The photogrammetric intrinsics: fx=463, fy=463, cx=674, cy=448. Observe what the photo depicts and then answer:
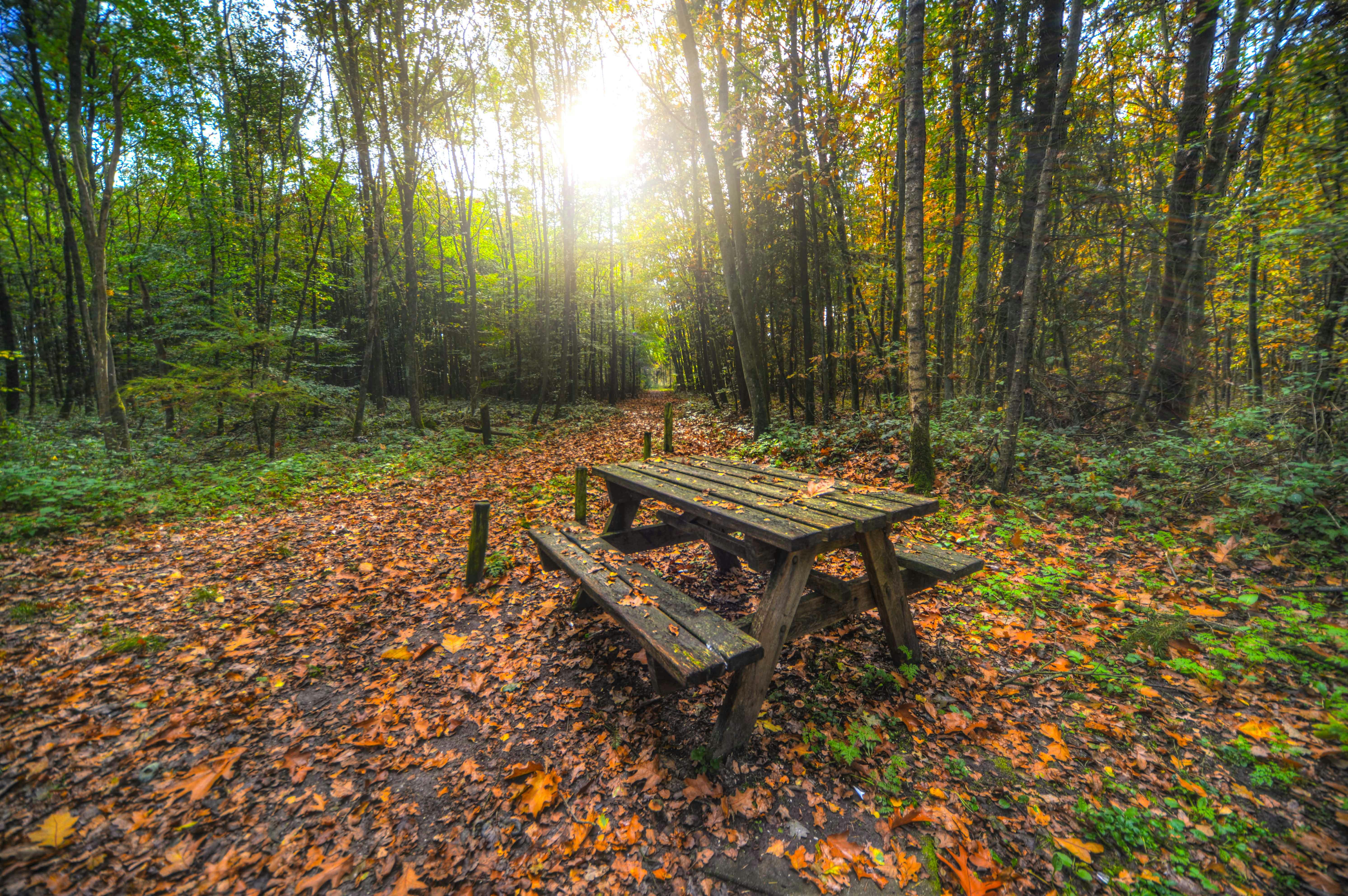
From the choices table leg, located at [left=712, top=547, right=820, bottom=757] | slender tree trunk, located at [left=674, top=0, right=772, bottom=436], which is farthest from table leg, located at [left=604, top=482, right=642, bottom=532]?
slender tree trunk, located at [left=674, top=0, right=772, bottom=436]

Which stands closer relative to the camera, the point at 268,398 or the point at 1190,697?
the point at 1190,697

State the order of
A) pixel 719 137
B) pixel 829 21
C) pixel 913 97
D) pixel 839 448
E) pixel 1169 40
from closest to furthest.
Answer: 1. pixel 913 97
2. pixel 1169 40
3. pixel 839 448
4. pixel 829 21
5. pixel 719 137

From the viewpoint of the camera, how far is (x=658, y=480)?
3.65 meters

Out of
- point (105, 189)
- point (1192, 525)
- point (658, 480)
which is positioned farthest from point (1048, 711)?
point (105, 189)

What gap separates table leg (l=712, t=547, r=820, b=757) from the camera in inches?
93.4

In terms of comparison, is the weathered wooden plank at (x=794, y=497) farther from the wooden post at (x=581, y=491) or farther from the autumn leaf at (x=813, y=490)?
the wooden post at (x=581, y=491)

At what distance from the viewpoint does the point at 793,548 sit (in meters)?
2.26

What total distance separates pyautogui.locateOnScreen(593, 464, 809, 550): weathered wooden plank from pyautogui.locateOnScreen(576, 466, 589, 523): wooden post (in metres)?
1.16

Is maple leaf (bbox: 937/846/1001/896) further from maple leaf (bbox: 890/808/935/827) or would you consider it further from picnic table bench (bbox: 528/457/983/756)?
picnic table bench (bbox: 528/457/983/756)

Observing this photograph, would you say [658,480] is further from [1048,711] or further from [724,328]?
[724,328]

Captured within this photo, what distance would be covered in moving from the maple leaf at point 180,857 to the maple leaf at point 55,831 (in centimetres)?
45

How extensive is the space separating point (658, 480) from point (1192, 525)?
5085 mm

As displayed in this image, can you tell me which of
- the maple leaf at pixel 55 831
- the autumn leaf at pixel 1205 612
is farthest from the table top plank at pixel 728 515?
the maple leaf at pixel 55 831

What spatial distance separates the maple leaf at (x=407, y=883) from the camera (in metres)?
1.85
